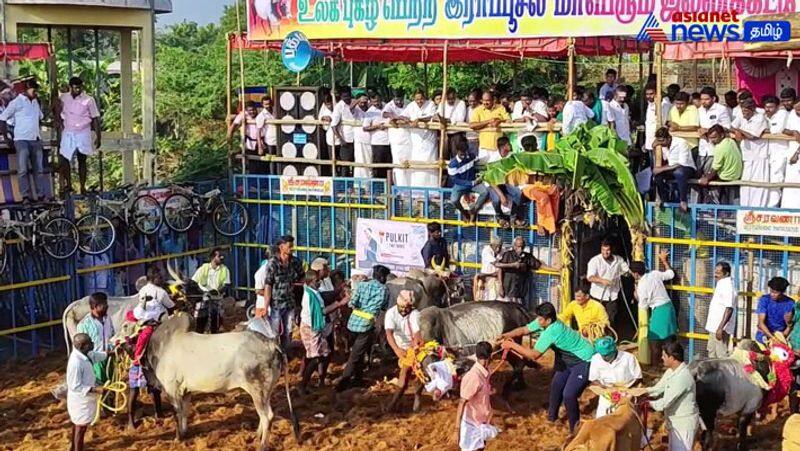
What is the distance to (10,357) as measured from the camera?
16906 millimetres

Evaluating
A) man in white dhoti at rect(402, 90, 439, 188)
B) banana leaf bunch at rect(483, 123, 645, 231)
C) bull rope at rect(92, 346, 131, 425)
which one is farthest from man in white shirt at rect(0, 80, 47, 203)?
banana leaf bunch at rect(483, 123, 645, 231)

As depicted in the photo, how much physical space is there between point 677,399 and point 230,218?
1030 centimetres

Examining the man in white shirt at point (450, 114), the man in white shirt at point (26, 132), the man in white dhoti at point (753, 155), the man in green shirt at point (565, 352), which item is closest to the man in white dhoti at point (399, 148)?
the man in white shirt at point (450, 114)

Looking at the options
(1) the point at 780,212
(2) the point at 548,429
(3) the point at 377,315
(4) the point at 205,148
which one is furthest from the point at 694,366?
(4) the point at 205,148

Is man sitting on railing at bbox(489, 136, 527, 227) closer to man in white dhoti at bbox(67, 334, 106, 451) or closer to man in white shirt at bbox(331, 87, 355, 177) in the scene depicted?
man in white shirt at bbox(331, 87, 355, 177)

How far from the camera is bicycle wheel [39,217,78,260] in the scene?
663 inches

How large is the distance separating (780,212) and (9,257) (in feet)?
35.3

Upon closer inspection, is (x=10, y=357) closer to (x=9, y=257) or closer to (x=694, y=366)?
(x=9, y=257)

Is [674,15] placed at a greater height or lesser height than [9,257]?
greater

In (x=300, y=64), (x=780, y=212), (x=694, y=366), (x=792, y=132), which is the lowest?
(x=694, y=366)

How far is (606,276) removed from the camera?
51.1 ft

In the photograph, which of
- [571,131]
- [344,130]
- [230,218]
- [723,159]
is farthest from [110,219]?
[723,159]

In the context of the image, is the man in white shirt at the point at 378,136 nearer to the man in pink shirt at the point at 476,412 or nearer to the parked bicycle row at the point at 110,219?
the parked bicycle row at the point at 110,219

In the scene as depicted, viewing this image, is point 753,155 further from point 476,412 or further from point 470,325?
point 476,412
